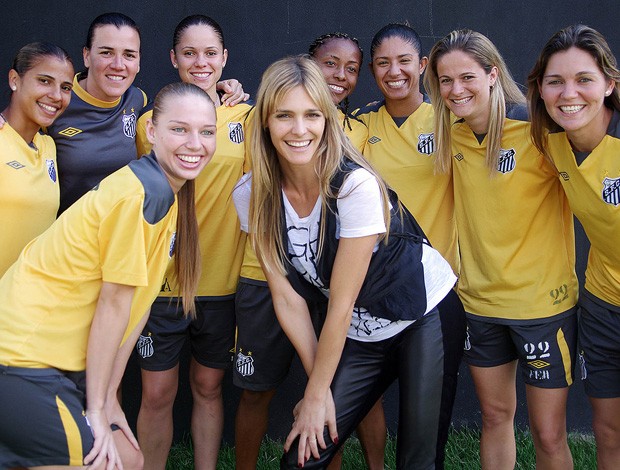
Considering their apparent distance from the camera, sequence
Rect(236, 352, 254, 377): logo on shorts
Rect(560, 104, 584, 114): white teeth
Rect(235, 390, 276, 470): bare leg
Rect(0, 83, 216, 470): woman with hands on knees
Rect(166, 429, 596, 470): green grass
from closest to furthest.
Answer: Rect(0, 83, 216, 470): woman with hands on knees → Rect(560, 104, 584, 114): white teeth → Rect(236, 352, 254, 377): logo on shorts → Rect(235, 390, 276, 470): bare leg → Rect(166, 429, 596, 470): green grass

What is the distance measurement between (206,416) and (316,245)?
1.25 meters

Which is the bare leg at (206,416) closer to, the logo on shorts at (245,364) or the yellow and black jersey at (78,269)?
the logo on shorts at (245,364)

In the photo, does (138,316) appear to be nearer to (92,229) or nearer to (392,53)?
(92,229)

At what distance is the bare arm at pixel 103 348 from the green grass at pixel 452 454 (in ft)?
5.48

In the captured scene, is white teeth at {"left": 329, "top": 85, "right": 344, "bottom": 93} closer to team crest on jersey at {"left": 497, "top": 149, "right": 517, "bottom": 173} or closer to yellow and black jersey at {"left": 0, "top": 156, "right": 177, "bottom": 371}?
team crest on jersey at {"left": 497, "top": 149, "right": 517, "bottom": 173}

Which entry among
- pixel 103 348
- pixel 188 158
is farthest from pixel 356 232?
pixel 103 348

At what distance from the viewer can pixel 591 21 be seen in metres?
4.24

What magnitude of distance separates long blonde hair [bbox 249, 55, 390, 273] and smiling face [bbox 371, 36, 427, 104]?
2.96 feet

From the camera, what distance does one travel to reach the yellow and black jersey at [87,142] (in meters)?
3.40

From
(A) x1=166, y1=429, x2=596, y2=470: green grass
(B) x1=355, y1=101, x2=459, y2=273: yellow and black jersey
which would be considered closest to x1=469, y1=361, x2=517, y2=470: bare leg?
(B) x1=355, y1=101, x2=459, y2=273: yellow and black jersey

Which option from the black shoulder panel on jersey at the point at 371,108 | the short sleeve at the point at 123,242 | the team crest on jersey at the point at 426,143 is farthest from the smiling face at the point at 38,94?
the team crest on jersey at the point at 426,143

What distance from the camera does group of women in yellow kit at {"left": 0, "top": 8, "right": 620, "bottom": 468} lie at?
2.44m

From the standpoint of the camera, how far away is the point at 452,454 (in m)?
4.18

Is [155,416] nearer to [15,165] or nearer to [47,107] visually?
[15,165]
